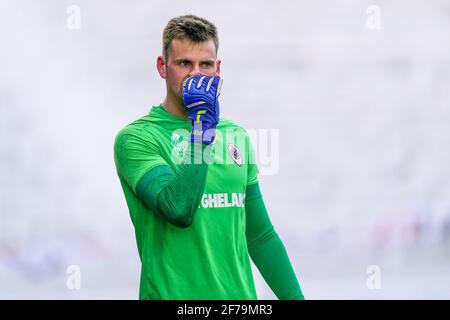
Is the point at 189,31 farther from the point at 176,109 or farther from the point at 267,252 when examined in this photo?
the point at 267,252

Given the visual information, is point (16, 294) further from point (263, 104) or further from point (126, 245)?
point (263, 104)

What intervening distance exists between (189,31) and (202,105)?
0.30m

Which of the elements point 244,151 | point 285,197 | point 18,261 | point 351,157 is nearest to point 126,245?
point 18,261

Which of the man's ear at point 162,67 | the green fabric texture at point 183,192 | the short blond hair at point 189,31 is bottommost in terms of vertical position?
the green fabric texture at point 183,192

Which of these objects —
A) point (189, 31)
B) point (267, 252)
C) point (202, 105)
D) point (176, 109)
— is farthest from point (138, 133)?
point (267, 252)

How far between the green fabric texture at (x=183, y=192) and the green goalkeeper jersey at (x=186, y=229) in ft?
0.37

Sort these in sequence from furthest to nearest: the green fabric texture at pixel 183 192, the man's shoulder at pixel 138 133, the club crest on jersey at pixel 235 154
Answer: the club crest on jersey at pixel 235 154
the man's shoulder at pixel 138 133
the green fabric texture at pixel 183 192

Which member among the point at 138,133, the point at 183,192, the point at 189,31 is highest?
the point at 189,31

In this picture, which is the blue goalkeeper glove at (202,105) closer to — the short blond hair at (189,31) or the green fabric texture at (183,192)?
the green fabric texture at (183,192)

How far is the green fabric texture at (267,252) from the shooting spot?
3.08 meters

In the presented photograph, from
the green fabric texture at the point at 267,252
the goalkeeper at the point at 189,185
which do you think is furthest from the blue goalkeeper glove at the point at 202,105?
the green fabric texture at the point at 267,252

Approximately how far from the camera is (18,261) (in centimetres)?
453

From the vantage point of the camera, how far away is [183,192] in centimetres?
268

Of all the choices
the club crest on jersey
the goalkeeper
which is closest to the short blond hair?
the goalkeeper
